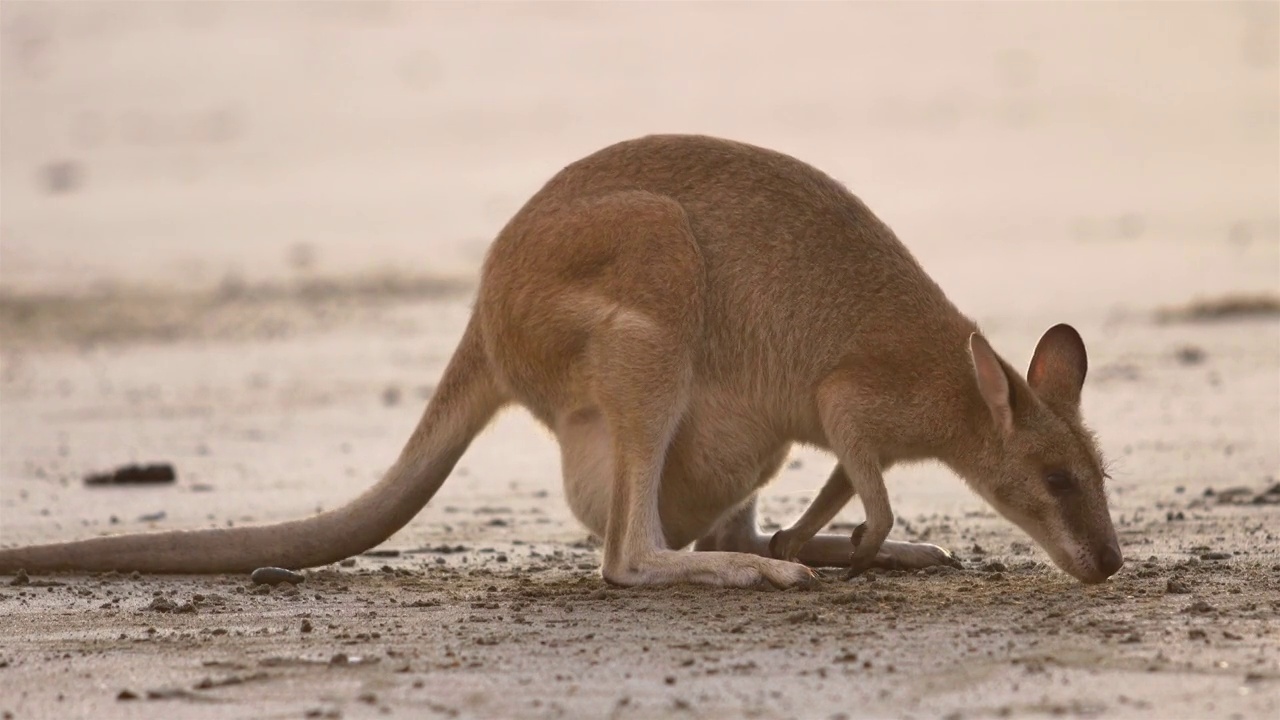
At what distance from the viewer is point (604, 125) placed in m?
22.3

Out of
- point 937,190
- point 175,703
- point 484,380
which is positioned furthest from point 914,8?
point 175,703

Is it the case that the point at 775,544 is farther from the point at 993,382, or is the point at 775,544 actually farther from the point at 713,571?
the point at 993,382

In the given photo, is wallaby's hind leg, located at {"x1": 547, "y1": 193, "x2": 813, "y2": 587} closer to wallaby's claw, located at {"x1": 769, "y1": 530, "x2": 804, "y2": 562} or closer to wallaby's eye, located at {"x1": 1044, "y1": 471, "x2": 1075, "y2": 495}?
wallaby's claw, located at {"x1": 769, "y1": 530, "x2": 804, "y2": 562}

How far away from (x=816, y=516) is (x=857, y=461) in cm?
44

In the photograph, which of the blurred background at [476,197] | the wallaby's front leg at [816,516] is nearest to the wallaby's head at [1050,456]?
the wallaby's front leg at [816,516]

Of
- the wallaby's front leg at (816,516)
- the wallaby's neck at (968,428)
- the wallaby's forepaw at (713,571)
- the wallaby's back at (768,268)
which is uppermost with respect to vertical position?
the wallaby's back at (768,268)

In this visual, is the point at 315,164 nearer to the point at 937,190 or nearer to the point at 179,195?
the point at 179,195

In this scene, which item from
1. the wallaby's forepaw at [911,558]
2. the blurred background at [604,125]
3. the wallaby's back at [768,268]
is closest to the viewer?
the wallaby's back at [768,268]

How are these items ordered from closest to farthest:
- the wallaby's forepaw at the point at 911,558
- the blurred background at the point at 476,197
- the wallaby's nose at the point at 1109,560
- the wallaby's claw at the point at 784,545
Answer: the wallaby's nose at the point at 1109,560 < the wallaby's forepaw at the point at 911,558 < the wallaby's claw at the point at 784,545 < the blurred background at the point at 476,197

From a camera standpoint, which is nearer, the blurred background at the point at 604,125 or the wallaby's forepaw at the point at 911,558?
the wallaby's forepaw at the point at 911,558

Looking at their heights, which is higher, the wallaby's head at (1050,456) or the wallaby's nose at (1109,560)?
the wallaby's head at (1050,456)

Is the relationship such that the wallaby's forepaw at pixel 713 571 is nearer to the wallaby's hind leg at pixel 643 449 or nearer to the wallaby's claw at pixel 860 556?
the wallaby's hind leg at pixel 643 449

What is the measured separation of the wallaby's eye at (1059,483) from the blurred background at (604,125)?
8.09 m

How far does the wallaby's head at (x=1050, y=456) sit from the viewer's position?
594cm
